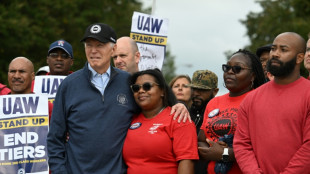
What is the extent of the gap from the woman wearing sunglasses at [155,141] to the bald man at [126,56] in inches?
72.7

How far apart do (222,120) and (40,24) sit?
21262 mm

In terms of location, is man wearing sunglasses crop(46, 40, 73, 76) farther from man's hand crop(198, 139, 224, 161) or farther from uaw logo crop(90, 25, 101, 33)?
man's hand crop(198, 139, 224, 161)

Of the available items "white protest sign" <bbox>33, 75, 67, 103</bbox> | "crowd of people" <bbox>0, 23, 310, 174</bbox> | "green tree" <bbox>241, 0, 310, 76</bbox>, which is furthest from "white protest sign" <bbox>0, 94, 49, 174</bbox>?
"green tree" <bbox>241, 0, 310, 76</bbox>

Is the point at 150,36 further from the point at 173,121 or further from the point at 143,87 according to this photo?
the point at 173,121

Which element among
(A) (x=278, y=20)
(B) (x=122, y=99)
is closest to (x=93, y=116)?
(B) (x=122, y=99)

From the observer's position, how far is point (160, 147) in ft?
17.1

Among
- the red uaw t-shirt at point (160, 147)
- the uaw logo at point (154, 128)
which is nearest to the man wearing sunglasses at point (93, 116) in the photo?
the red uaw t-shirt at point (160, 147)

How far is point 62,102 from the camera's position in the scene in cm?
539

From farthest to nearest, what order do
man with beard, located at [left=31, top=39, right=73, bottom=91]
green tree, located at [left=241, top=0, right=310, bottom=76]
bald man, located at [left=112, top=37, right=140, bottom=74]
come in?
1. green tree, located at [left=241, top=0, right=310, bottom=76]
2. man with beard, located at [left=31, top=39, right=73, bottom=91]
3. bald man, located at [left=112, top=37, right=140, bottom=74]

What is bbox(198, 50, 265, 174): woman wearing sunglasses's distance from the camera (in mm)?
5406

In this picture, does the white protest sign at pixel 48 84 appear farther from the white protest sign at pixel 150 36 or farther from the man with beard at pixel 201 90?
the white protest sign at pixel 150 36

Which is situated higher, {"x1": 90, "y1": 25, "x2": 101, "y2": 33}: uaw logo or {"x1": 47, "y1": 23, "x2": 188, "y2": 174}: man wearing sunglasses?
{"x1": 90, "y1": 25, "x2": 101, "y2": 33}: uaw logo

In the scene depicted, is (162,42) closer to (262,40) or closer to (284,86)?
(284,86)

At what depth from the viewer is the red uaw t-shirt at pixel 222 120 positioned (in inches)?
217
